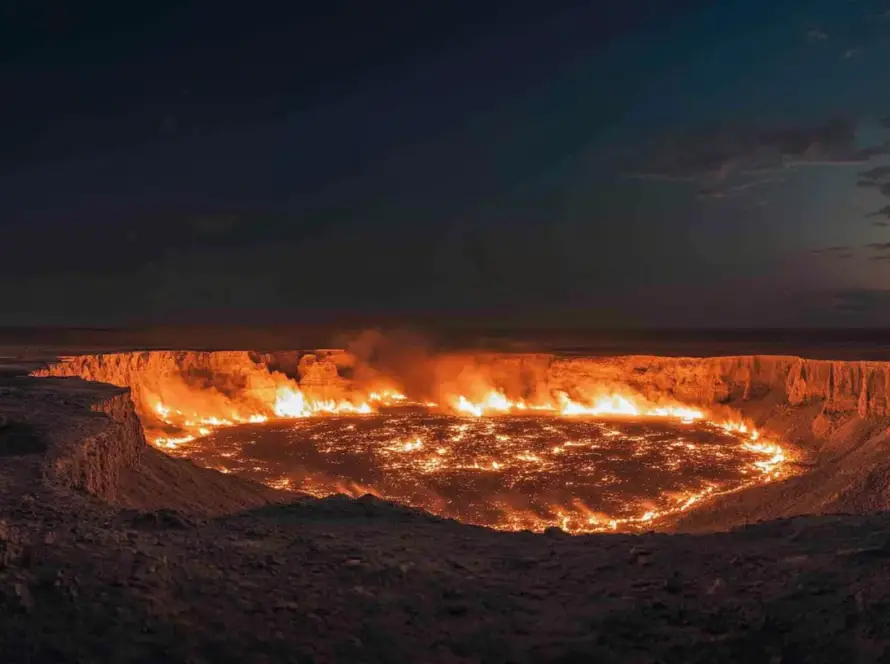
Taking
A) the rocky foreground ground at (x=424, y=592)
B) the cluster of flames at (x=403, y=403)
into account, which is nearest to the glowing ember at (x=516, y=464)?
the cluster of flames at (x=403, y=403)

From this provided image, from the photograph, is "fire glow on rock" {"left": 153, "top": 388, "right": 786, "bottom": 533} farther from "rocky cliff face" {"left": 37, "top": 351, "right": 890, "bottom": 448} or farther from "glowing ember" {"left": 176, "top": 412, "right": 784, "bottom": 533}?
"rocky cliff face" {"left": 37, "top": 351, "right": 890, "bottom": 448}

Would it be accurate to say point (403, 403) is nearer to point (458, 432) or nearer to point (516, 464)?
point (458, 432)

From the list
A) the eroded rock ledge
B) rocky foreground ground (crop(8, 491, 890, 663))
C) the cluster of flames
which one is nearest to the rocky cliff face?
the eroded rock ledge

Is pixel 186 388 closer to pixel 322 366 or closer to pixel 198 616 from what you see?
pixel 322 366

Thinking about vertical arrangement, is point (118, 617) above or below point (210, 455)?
above

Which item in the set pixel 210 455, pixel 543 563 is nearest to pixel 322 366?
pixel 210 455
